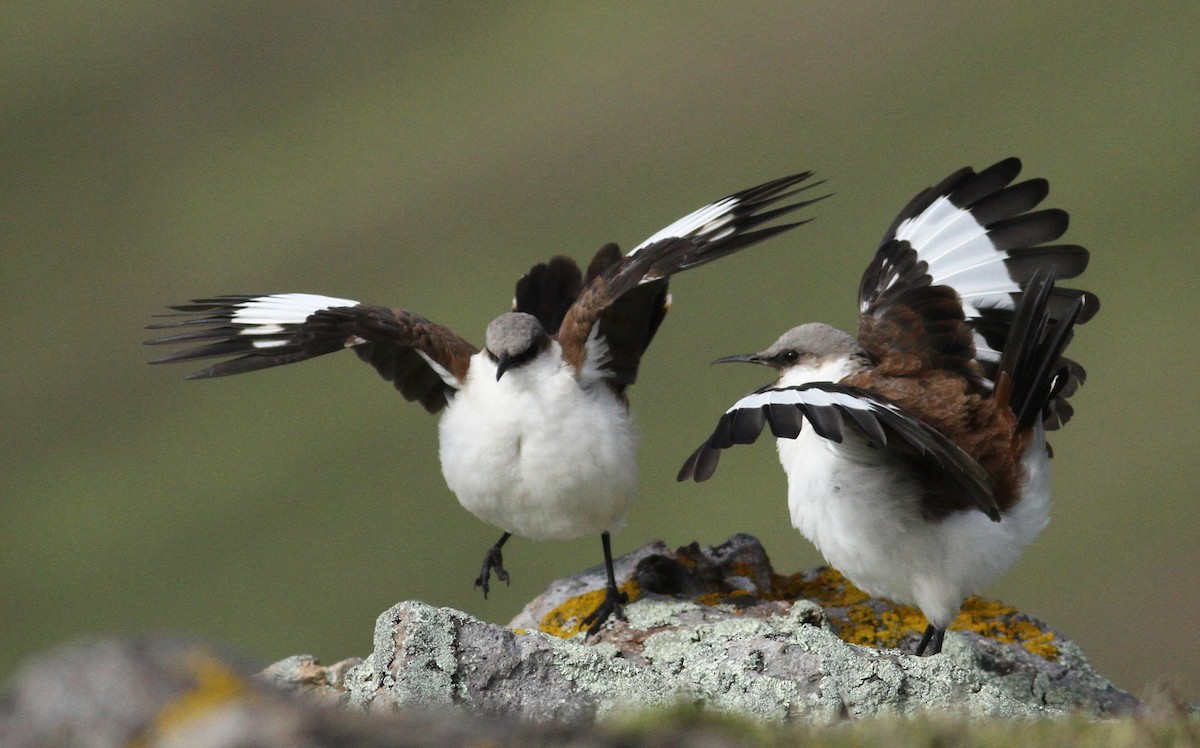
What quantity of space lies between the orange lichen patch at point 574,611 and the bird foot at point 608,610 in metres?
0.07

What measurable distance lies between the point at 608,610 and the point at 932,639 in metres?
2.28

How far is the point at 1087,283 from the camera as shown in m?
47.5

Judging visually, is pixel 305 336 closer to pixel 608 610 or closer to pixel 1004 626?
pixel 608 610

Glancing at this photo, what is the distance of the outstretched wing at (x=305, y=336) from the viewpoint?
35.8ft

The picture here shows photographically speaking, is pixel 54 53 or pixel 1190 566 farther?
pixel 54 53

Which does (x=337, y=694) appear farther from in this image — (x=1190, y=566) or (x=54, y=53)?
(x=54, y=53)

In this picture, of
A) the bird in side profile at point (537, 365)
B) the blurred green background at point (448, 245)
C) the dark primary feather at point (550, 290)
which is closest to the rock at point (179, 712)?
the bird in side profile at point (537, 365)

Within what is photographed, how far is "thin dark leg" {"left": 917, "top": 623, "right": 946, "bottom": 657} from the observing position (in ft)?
31.1

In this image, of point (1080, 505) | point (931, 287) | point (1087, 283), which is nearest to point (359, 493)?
point (1080, 505)

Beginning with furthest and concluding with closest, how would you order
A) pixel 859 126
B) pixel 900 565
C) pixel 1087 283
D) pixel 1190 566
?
pixel 859 126 < pixel 1087 283 < pixel 1190 566 < pixel 900 565

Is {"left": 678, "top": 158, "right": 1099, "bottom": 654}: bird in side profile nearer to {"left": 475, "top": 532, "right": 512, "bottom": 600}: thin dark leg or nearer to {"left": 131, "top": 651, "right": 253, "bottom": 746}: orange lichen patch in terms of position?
{"left": 475, "top": 532, "right": 512, "bottom": 600}: thin dark leg

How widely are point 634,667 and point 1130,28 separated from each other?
58.5 m

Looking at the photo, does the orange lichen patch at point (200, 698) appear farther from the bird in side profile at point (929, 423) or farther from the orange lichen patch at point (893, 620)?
the orange lichen patch at point (893, 620)

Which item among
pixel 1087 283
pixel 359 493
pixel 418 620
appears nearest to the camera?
pixel 418 620
